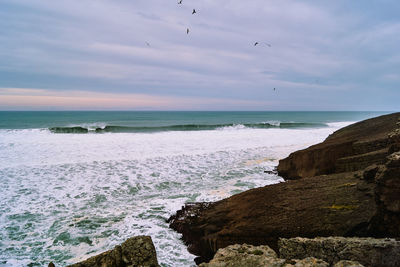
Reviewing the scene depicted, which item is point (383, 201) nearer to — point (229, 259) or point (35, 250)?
point (229, 259)

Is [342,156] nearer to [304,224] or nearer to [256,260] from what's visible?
[304,224]

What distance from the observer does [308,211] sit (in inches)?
177

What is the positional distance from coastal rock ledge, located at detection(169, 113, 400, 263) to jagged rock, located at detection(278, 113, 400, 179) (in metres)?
0.05

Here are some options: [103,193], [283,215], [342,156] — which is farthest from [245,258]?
[103,193]

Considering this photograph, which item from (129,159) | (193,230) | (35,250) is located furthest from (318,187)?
(129,159)

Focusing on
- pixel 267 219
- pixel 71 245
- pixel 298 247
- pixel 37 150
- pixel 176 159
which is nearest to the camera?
pixel 298 247

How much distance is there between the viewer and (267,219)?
4727mm

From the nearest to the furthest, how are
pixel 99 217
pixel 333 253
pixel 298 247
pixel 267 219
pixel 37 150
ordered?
pixel 333 253 < pixel 298 247 < pixel 267 219 < pixel 99 217 < pixel 37 150

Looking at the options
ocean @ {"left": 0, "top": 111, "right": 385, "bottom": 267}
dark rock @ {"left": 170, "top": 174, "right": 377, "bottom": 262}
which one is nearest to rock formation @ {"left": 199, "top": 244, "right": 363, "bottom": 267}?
dark rock @ {"left": 170, "top": 174, "right": 377, "bottom": 262}

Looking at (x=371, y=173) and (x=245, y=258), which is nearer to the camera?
(x=245, y=258)

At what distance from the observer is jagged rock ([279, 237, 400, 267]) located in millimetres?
2850

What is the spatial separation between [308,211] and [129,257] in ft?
9.72

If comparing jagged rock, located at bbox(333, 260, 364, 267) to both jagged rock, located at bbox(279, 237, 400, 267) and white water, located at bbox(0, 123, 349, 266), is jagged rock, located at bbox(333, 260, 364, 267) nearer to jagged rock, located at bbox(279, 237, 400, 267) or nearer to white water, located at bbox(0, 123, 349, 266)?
jagged rock, located at bbox(279, 237, 400, 267)

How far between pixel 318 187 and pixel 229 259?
2.98 meters
